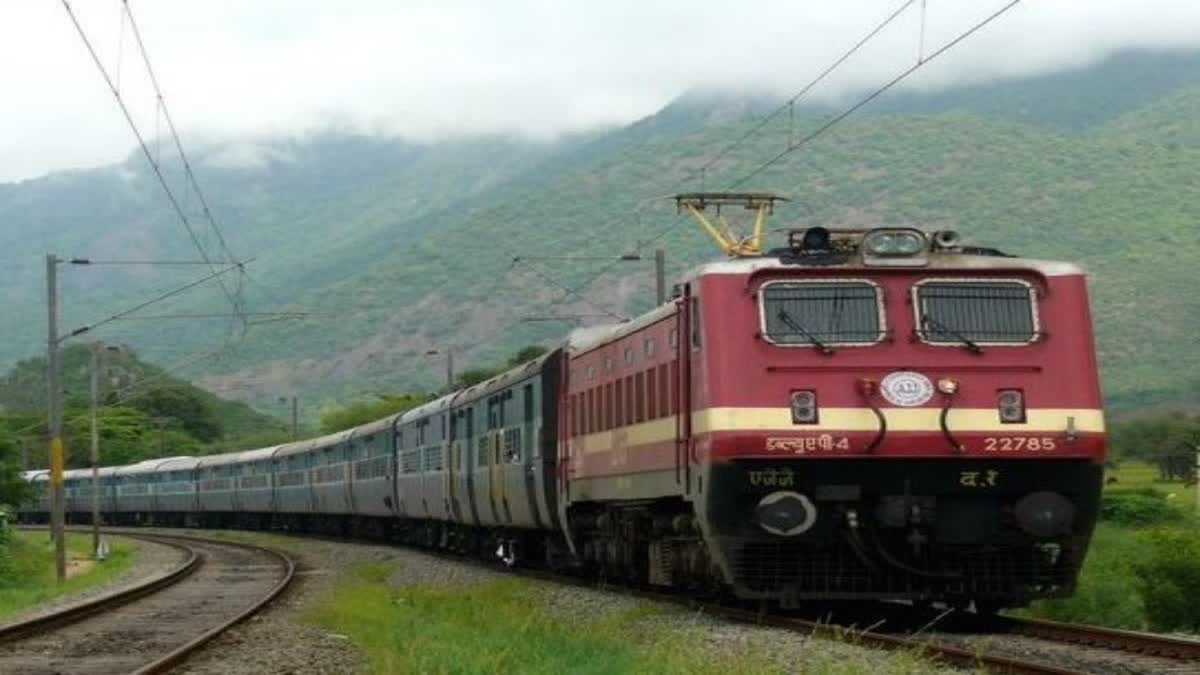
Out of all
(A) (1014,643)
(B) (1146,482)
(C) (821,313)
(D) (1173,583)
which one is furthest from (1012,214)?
(A) (1014,643)

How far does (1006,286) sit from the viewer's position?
17.9 m

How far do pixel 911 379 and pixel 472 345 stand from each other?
178060mm

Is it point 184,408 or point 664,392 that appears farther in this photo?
point 184,408

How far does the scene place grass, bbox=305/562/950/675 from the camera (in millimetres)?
13719

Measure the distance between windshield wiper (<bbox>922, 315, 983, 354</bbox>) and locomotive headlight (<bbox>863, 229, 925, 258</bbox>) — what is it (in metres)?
0.64

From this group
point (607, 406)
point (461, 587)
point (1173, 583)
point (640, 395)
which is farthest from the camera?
point (461, 587)

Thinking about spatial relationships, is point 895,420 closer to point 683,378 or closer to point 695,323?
point 695,323

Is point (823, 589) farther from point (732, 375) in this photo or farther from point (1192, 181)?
point (1192, 181)

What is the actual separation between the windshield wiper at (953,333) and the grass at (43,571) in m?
15.6

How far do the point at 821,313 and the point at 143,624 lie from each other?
10489mm

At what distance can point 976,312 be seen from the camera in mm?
17797

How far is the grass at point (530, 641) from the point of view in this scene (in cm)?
1372

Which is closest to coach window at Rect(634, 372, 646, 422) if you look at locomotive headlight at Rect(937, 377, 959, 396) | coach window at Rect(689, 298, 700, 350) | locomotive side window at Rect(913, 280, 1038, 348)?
coach window at Rect(689, 298, 700, 350)

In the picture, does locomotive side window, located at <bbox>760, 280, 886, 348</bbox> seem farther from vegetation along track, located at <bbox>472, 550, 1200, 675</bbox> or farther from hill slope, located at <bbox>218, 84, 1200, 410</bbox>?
hill slope, located at <bbox>218, 84, 1200, 410</bbox>
